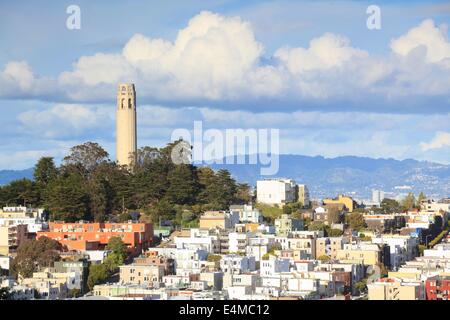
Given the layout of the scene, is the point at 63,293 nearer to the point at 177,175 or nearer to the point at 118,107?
the point at 177,175

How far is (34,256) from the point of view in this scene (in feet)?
51.7

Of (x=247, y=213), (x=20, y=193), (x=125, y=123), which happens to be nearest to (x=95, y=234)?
(x=20, y=193)

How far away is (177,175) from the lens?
18844 mm

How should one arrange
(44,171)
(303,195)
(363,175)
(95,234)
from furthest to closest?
(363,175) → (303,195) → (44,171) → (95,234)

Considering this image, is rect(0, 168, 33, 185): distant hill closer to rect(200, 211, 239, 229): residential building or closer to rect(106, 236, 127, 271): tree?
rect(200, 211, 239, 229): residential building

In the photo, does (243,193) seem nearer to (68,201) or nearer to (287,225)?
(287,225)

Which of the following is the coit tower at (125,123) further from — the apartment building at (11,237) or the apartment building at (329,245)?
the apartment building at (329,245)

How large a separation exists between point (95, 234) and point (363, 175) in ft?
30.0

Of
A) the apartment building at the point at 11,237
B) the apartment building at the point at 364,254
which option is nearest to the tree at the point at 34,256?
the apartment building at the point at 11,237

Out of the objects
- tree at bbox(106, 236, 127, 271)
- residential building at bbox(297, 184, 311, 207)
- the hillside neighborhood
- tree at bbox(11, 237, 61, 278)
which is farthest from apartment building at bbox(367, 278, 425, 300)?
residential building at bbox(297, 184, 311, 207)

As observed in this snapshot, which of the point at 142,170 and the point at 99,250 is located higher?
the point at 142,170

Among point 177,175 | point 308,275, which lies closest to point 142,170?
point 177,175

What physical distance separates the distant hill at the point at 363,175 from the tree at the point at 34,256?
7358 mm
